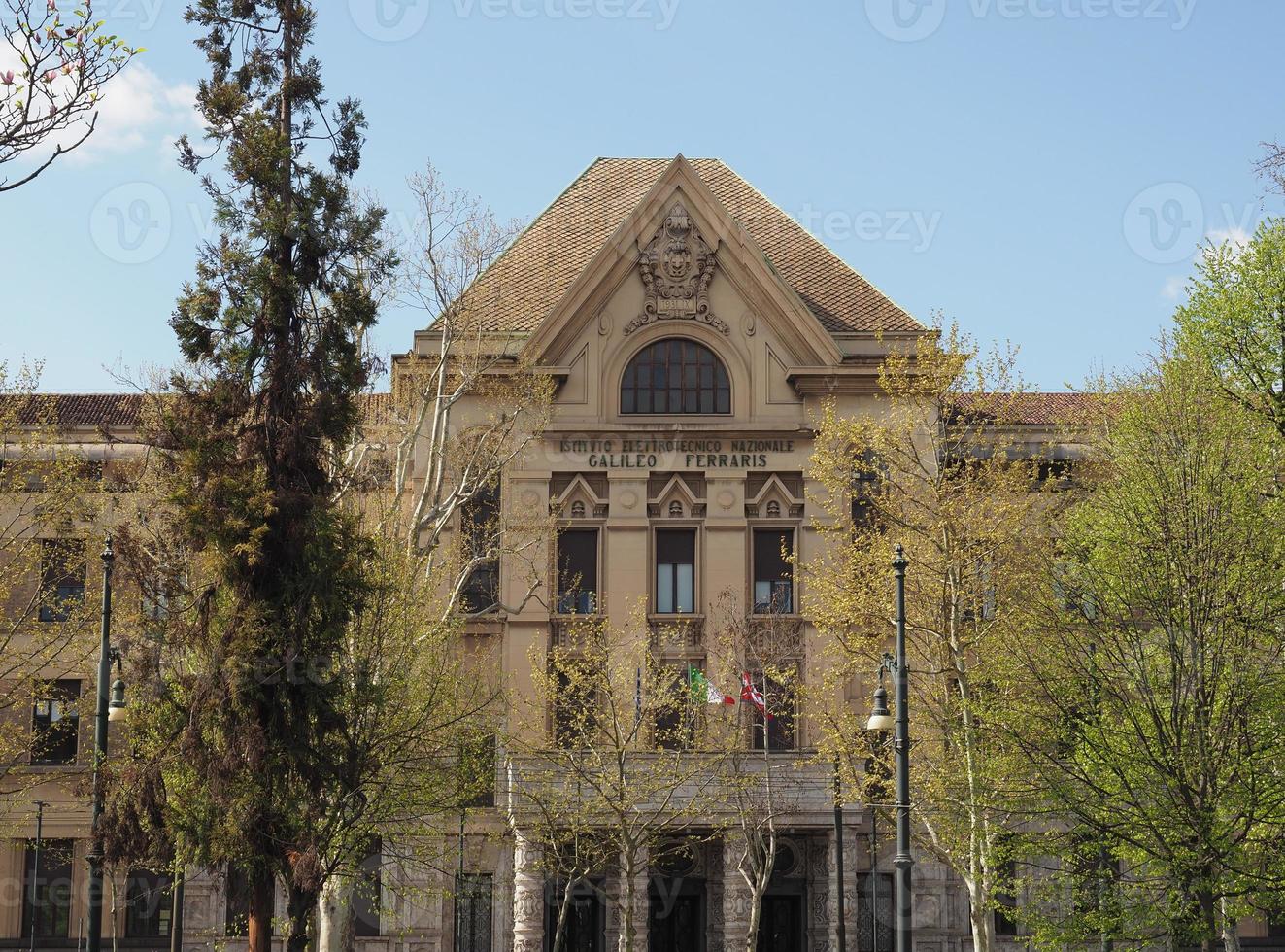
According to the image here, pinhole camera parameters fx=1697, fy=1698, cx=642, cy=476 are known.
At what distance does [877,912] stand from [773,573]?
10.0m

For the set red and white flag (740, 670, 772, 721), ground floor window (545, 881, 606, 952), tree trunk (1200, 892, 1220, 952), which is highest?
red and white flag (740, 670, 772, 721)

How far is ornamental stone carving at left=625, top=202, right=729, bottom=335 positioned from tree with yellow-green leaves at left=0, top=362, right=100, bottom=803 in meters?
16.7

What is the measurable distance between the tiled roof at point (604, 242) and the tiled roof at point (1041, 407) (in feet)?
15.7

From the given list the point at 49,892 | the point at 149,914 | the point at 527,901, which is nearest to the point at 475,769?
the point at 527,901

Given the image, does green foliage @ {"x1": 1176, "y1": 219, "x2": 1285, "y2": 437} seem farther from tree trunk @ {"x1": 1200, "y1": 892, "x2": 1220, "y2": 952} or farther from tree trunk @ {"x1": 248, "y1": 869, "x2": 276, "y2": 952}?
tree trunk @ {"x1": 248, "y1": 869, "x2": 276, "y2": 952}

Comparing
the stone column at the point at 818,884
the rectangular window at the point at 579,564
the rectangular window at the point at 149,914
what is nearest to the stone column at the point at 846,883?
the stone column at the point at 818,884

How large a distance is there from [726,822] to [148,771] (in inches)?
767

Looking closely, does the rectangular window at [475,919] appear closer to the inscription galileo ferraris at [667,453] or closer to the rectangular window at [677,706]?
the rectangular window at [677,706]

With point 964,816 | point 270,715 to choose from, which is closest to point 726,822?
point 964,816

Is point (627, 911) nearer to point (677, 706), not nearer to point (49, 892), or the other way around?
point (677, 706)

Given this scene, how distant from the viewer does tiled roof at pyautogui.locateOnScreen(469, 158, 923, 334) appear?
52562mm

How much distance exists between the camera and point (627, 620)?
4825 cm

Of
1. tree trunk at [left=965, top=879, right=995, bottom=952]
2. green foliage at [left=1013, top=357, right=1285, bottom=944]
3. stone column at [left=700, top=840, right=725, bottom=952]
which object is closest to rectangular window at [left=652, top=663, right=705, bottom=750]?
stone column at [left=700, top=840, right=725, bottom=952]

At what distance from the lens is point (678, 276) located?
2007 inches
